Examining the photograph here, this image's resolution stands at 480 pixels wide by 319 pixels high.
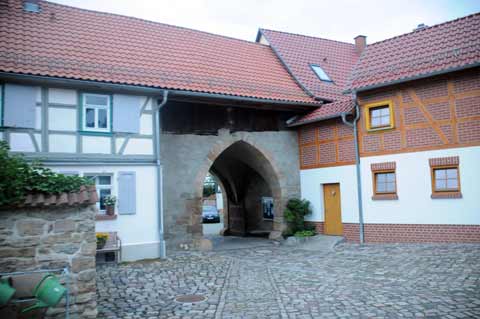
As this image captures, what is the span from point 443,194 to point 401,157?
1.56m

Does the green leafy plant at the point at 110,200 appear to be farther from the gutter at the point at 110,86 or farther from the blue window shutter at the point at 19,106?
the gutter at the point at 110,86

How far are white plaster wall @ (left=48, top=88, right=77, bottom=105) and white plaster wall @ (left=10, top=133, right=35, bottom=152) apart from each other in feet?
3.54

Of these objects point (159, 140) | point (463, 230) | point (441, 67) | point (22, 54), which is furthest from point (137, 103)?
point (463, 230)

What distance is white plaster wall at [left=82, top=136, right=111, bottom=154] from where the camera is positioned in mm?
11055

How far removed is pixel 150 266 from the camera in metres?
10.5

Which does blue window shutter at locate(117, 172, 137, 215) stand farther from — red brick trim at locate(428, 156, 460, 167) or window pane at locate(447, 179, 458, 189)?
window pane at locate(447, 179, 458, 189)

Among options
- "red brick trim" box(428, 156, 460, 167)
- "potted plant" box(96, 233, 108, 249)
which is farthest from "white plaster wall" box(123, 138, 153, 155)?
"red brick trim" box(428, 156, 460, 167)

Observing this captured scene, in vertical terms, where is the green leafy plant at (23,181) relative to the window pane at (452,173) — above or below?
below

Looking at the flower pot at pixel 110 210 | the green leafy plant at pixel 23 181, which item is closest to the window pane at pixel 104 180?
the flower pot at pixel 110 210

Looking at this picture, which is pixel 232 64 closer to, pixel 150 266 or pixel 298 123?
pixel 298 123

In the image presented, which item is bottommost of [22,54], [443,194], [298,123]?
[443,194]

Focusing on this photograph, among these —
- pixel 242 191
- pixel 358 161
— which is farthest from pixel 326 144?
pixel 242 191

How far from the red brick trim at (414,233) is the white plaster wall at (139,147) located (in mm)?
6673

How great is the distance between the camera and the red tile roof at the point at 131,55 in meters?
11.5
